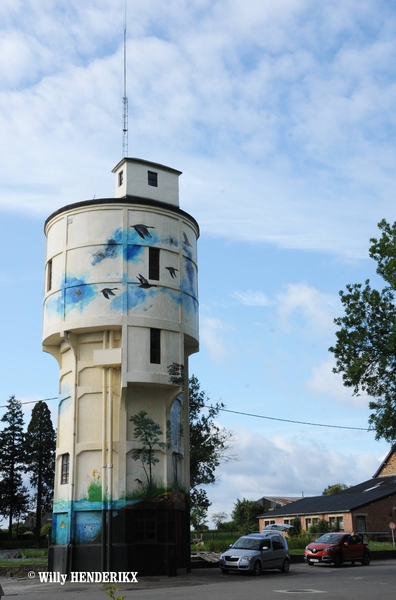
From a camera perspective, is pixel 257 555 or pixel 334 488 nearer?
pixel 257 555

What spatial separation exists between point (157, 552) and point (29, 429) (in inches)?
1759

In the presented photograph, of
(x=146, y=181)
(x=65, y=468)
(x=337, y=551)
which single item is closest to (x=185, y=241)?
(x=146, y=181)

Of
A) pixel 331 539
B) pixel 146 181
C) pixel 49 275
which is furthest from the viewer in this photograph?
pixel 331 539

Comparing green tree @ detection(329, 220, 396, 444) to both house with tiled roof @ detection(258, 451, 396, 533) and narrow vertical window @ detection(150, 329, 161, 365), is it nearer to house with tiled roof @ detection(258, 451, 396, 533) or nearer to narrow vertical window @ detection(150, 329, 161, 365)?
narrow vertical window @ detection(150, 329, 161, 365)

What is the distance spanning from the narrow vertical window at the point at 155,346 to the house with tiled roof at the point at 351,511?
91.0 feet

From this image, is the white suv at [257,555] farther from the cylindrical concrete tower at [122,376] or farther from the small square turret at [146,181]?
the small square turret at [146,181]

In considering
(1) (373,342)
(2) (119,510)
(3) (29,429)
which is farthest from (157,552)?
(3) (29,429)

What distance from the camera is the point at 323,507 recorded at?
180 feet

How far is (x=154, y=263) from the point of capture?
30.2 metres

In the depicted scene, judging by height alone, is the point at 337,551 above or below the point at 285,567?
above

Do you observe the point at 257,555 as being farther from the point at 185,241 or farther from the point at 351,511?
the point at 351,511

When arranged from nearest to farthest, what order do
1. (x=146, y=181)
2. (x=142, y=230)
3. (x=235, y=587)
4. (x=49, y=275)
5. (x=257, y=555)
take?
(x=235, y=587), (x=257, y=555), (x=142, y=230), (x=49, y=275), (x=146, y=181)

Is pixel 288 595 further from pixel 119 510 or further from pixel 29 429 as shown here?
pixel 29 429

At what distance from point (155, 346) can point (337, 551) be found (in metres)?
13.0
